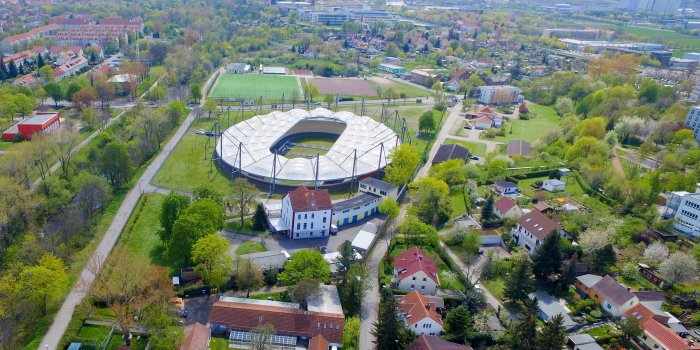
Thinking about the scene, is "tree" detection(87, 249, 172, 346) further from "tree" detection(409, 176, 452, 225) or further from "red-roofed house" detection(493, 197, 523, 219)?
"red-roofed house" detection(493, 197, 523, 219)

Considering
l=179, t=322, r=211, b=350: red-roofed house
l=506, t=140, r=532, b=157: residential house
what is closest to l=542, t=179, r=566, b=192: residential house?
l=506, t=140, r=532, b=157: residential house

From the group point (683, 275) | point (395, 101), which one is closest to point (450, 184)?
point (683, 275)

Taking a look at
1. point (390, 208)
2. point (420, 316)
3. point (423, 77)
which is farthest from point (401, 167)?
point (423, 77)

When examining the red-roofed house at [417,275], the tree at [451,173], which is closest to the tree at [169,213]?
the red-roofed house at [417,275]

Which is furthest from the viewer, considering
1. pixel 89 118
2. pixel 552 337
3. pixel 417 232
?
pixel 89 118

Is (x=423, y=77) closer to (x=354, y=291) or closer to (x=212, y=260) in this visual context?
(x=354, y=291)

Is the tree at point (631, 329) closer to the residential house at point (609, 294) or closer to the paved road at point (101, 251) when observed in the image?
the residential house at point (609, 294)
